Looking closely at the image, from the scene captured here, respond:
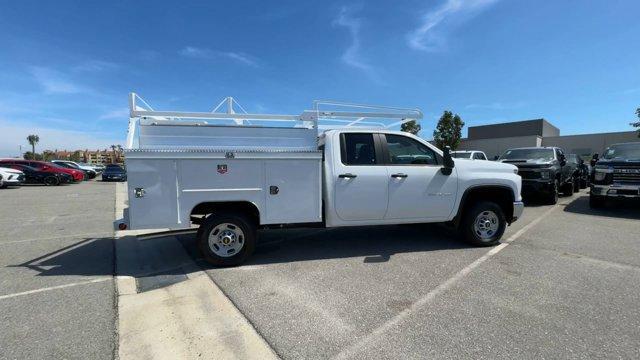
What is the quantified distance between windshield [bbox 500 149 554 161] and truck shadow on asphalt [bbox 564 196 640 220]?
1704 mm

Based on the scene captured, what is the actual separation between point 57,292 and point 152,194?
1.47 m

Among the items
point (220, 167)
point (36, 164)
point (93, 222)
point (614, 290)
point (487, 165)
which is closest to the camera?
point (614, 290)

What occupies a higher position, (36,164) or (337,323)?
(36,164)

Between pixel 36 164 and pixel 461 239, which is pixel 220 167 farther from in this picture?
pixel 36 164

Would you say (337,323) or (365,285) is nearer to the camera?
(337,323)

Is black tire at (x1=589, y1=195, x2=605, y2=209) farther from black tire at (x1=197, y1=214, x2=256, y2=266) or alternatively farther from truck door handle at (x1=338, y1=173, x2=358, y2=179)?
black tire at (x1=197, y1=214, x2=256, y2=266)

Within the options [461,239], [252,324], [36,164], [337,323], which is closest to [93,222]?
[252,324]

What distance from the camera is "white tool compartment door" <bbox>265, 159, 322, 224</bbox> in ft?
16.0

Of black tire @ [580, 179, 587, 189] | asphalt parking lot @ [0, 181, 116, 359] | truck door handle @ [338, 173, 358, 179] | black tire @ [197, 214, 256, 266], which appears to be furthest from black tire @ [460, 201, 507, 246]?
black tire @ [580, 179, 587, 189]

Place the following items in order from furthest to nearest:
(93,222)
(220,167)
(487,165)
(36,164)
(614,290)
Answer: (36,164)
(93,222)
(487,165)
(220,167)
(614,290)

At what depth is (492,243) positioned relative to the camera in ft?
19.4

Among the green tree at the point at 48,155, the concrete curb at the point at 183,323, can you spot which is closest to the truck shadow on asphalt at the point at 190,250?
the concrete curb at the point at 183,323

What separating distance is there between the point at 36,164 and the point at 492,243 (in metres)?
27.5

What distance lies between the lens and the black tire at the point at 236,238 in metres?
4.73
